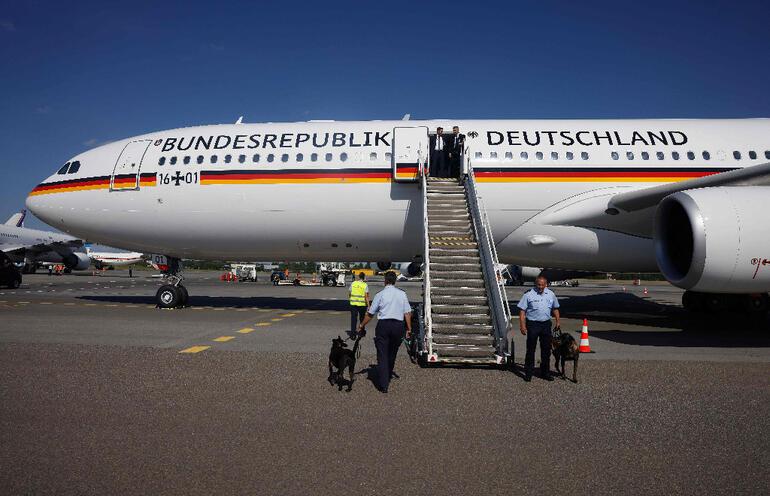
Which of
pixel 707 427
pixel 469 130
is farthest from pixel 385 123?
pixel 707 427

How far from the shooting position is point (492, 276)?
30.5 feet

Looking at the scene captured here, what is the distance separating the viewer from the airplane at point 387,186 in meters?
12.5

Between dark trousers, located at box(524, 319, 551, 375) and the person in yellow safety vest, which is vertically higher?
the person in yellow safety vest

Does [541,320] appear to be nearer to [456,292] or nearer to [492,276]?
[492,276]

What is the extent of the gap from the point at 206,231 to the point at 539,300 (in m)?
9.71

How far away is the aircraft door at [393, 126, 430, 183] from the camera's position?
12.6 meters

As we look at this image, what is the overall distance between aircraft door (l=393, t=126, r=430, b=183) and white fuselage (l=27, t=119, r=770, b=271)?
253 millimetres

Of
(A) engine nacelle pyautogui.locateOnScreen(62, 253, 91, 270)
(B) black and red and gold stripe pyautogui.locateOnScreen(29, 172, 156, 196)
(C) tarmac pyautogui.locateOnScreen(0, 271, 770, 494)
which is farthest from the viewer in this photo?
(A) engine nacelle pyautogui.locateOnScreen(62, 253, 91, 270)

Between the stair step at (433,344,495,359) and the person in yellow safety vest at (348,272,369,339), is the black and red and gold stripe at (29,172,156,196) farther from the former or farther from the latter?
the stair step at (433,344,495,359)

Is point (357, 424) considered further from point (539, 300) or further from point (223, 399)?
point (539, 300)

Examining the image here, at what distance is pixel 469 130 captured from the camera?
13.4 meters

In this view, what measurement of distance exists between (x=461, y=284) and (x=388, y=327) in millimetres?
3309

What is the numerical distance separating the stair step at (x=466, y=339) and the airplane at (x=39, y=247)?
45152 mm

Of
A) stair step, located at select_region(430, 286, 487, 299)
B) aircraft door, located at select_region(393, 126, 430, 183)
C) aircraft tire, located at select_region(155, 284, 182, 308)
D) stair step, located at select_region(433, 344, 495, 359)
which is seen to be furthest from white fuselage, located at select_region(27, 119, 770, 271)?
stair step, located at select_region(433, 344, 495, 359)
